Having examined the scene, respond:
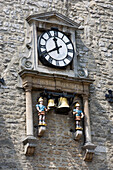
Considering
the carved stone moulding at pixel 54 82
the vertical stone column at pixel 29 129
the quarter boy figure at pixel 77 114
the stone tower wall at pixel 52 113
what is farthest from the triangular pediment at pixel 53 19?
the quarter boy figure at pixel 77 114

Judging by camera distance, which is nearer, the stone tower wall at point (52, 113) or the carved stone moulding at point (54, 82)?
the stone tower wall at point (52, 113)

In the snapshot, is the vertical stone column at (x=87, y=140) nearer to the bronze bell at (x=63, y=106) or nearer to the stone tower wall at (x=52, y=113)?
the stone tower wall at (x=52, y=113)

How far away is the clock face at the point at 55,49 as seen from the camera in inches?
648

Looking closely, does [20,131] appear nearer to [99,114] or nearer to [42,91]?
[42,91]

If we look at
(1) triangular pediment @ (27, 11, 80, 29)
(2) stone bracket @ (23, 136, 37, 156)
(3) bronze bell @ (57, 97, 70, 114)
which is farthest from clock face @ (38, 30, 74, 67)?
(2) stone bracket @ (23, 136, 37, 156)

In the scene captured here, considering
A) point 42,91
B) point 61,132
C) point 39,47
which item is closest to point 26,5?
point 39,47

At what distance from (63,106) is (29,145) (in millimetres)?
1374

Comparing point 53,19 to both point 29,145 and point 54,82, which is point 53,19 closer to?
point 54,82

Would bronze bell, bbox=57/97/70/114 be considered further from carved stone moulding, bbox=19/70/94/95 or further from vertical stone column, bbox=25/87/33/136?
vertical stone column, bbox=25/87/33/136

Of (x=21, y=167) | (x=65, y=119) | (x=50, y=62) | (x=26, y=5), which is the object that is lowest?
(x=21, y=167)

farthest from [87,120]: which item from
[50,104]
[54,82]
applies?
[54,82]

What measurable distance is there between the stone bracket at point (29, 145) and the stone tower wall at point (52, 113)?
12cm

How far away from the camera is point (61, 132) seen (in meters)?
16.1

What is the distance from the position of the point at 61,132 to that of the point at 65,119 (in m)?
0.37
